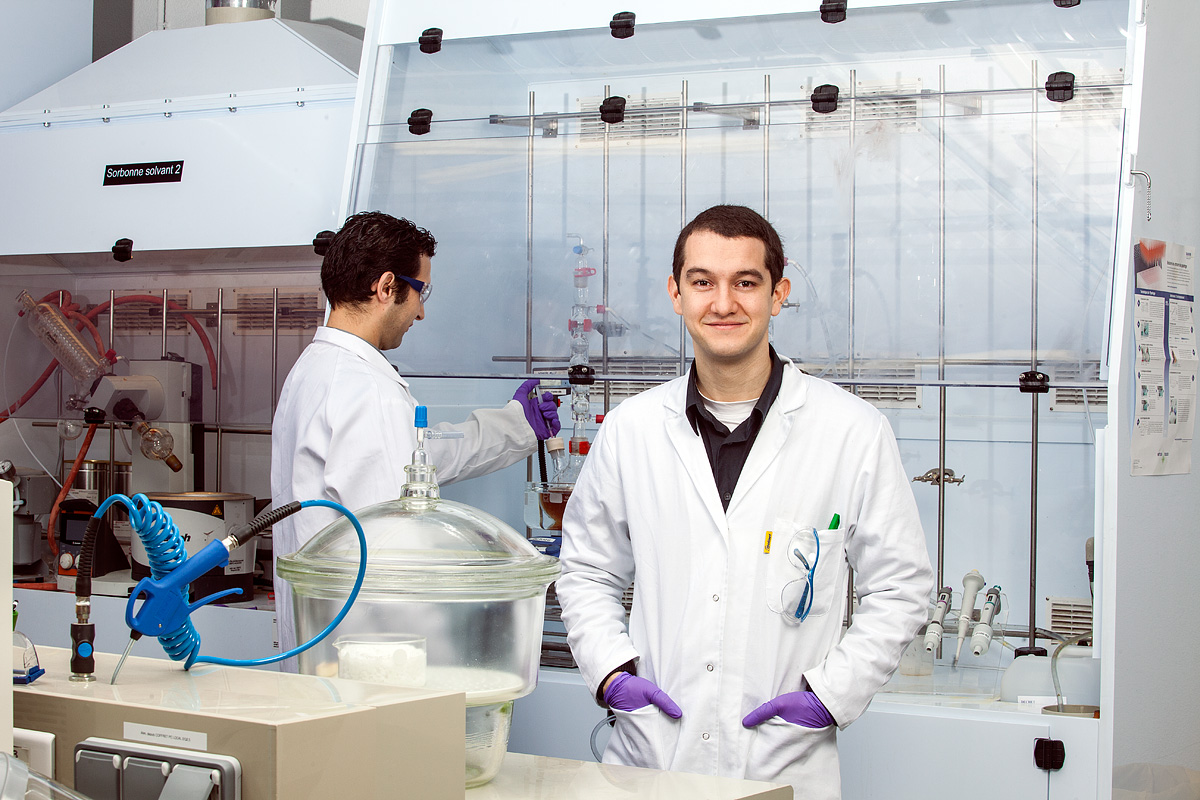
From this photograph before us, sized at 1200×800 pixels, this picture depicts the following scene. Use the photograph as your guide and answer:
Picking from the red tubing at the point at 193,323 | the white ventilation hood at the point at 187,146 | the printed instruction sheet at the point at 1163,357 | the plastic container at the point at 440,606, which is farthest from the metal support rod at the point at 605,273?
the plastic container at the point at 440,606

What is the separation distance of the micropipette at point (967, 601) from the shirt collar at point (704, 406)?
0.76 meters

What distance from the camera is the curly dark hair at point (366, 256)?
2033mm

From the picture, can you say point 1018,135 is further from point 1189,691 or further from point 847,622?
point 1189,691

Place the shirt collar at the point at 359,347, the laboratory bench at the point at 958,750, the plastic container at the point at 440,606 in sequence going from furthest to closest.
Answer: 1. the shirt collar at the point at 359,347
2. the laboratory bench at the point at 958,750
3. the plastic container at the point at 440,606

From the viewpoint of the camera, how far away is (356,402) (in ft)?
6.24

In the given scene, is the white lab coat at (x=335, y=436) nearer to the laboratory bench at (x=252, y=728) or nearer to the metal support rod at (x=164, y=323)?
the laboratory bench at (x=252, y=728)

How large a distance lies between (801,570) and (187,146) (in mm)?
1915

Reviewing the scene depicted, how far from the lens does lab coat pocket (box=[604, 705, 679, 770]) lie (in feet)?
5.13

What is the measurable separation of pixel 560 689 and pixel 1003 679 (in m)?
0.80

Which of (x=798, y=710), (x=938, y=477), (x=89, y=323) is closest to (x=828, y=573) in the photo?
(x=798, y=710)

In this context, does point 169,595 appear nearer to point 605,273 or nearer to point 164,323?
point 605,273

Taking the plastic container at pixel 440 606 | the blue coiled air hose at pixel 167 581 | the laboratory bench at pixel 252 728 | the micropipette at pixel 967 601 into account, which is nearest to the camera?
the laboratory bench at pixel 252 728

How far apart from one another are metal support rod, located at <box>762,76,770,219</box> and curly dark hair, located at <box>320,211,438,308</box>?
0.70 meters

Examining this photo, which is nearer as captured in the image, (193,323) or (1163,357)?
(1163,357)
